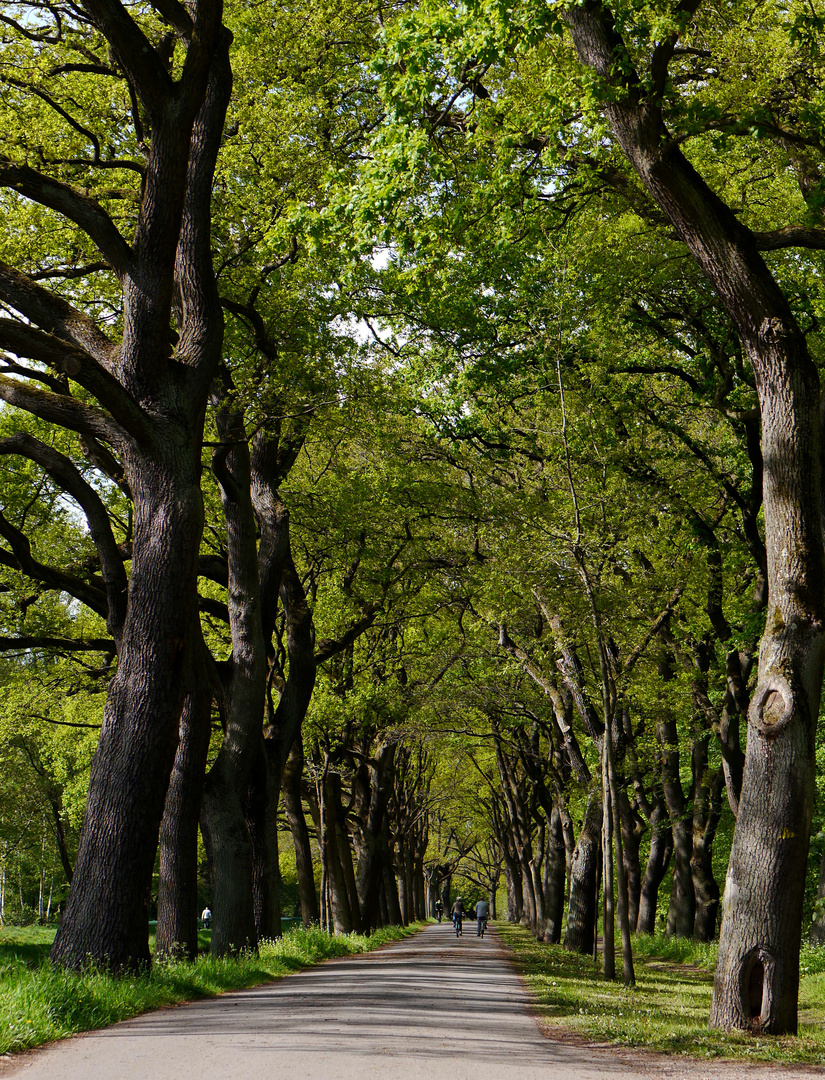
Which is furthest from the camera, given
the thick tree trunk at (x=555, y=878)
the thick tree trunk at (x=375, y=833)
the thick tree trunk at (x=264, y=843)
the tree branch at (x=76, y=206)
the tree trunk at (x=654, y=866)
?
the thick tree trunk at (x=555, y=878)

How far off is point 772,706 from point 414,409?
10.7 meters

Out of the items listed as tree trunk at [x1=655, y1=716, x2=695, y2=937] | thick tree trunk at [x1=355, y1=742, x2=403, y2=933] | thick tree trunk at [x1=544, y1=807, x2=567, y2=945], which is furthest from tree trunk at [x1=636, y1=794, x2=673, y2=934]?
thick tree trunk at [x1=355, y1=742, x2=403, y2=933]

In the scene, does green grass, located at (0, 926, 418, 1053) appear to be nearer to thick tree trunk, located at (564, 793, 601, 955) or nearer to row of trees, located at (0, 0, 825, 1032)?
row of trees, located at (0, 0, 825, 1032)

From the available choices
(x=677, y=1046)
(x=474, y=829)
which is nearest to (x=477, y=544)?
(x=677, y=1046)

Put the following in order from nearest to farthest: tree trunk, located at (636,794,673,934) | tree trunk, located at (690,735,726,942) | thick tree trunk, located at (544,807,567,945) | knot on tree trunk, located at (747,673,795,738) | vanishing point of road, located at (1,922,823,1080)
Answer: vanishing point of road, located at (1,922,823,1080) → knot on tree trunk, located at (747,673,795,738) → tree trunk, located at (690,735,726,942) → tree trunk, located at (636,794,673,934) → thick tree trunk, located at (544,807,567,945)

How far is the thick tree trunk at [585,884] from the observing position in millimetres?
20344

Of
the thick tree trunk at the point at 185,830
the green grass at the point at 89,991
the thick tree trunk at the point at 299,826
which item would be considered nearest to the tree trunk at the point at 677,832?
the thick tree trunk at the point at 299,826

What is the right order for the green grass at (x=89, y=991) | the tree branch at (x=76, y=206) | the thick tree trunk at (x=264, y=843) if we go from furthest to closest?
the thick tree trunk at (x=264, y=843)
the tree branch at (x=76, y=206)
the green grass at (x=89, y=991)

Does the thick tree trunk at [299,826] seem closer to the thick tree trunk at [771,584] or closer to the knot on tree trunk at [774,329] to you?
the thick tree trunk at [771,584]

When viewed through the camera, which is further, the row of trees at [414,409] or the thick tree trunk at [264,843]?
the thick tree trunk at [264,843]

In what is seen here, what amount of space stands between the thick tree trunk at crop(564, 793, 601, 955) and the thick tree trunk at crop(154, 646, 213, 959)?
30.1 ft

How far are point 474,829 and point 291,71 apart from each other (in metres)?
58.7

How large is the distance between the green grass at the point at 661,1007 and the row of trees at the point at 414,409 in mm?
559

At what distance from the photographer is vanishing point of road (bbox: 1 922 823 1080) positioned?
5.73 meters
